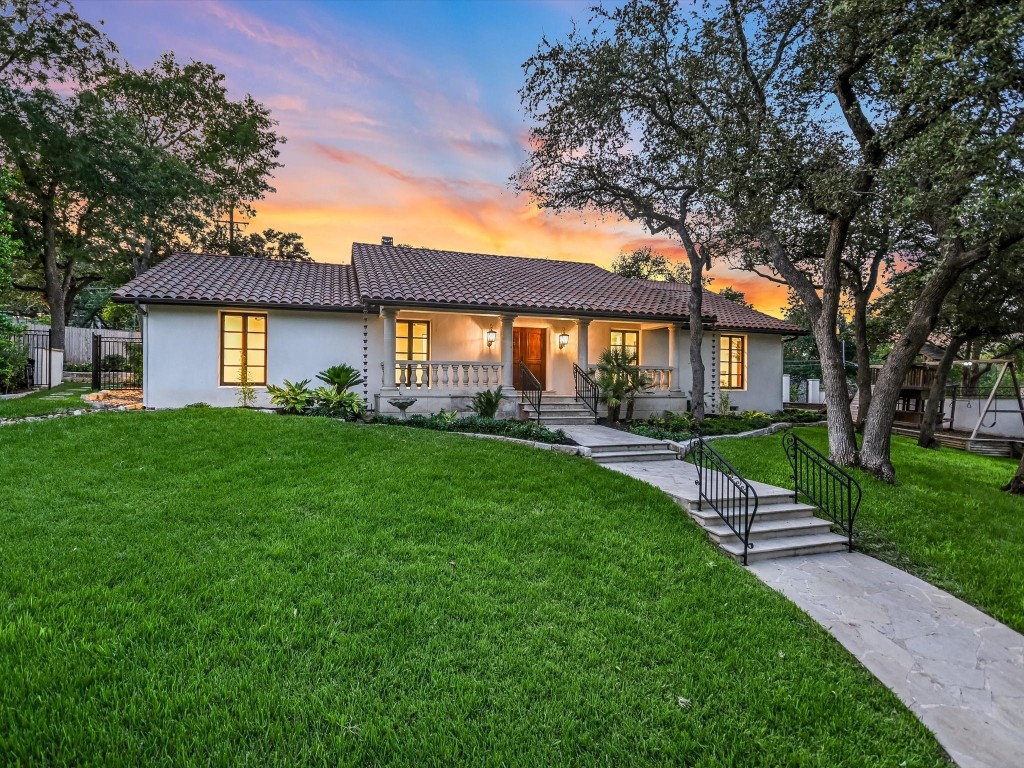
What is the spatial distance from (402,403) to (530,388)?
13.6 feet

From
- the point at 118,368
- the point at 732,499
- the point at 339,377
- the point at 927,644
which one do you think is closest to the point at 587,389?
the point at 339,377

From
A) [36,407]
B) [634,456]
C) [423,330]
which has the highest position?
[423,330]

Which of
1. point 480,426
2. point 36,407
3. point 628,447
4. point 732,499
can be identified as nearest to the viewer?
point 732,499

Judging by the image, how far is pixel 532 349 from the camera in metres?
13.9

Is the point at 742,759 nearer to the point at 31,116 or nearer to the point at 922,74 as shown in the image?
the point at 922,74

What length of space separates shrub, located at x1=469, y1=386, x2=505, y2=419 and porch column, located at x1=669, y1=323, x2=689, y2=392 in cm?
578

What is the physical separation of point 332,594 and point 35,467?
563cm

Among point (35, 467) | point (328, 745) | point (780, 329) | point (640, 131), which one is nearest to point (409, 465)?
point (328, 745)

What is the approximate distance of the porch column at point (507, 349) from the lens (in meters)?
11.7

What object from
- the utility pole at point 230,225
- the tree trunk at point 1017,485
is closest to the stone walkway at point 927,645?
the tree trunk at point 1017,485

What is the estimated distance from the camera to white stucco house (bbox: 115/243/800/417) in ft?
35.5

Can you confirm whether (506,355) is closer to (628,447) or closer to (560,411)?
(560,411)

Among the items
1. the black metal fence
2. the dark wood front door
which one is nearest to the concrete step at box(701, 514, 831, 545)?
the dark wood front door

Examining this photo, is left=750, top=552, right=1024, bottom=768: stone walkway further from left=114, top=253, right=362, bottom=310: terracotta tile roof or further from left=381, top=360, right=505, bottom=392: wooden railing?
left=114, top=253, right=362, bottom=310: terracotta tile roof
